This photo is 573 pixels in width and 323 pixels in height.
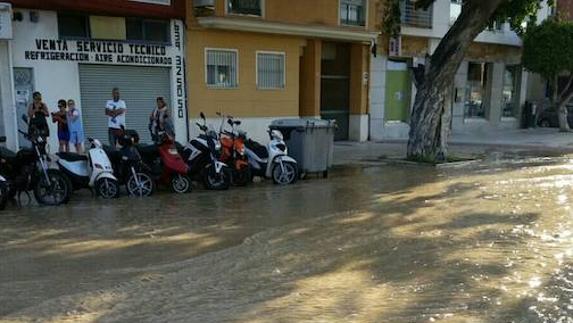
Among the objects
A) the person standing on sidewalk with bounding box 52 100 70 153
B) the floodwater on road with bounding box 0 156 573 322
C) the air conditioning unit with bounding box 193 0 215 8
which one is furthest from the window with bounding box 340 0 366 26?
the floodwater on road with bounding box 0 156 573 322

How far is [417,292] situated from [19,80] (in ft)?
38.5

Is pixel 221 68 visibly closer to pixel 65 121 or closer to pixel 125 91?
pixel 125 91

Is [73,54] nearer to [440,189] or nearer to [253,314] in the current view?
[440,189]

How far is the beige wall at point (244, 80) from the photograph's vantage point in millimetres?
16750

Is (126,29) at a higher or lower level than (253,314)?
higher

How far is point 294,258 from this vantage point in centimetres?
640

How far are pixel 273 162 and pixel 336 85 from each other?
417 inches

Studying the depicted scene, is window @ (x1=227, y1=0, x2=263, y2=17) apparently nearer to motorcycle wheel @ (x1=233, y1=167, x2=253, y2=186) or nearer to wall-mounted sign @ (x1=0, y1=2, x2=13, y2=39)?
wall-mounted sign @ (x1=0, y1=2, x2=13, y2=39)

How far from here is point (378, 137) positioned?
73.8ft

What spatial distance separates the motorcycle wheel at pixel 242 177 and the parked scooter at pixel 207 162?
10.6 inches

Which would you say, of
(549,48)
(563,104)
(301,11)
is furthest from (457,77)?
(301,11)

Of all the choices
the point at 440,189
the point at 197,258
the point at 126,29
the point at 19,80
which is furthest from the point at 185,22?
the point at 197,258

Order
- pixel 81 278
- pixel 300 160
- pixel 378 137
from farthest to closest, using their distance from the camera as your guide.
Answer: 1. pixel 378 137
2. pixel 300 160
3. pixel 81 278

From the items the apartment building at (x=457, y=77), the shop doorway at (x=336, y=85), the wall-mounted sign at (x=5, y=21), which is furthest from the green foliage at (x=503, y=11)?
the wall-mounted sign at (x=5, y=21)
